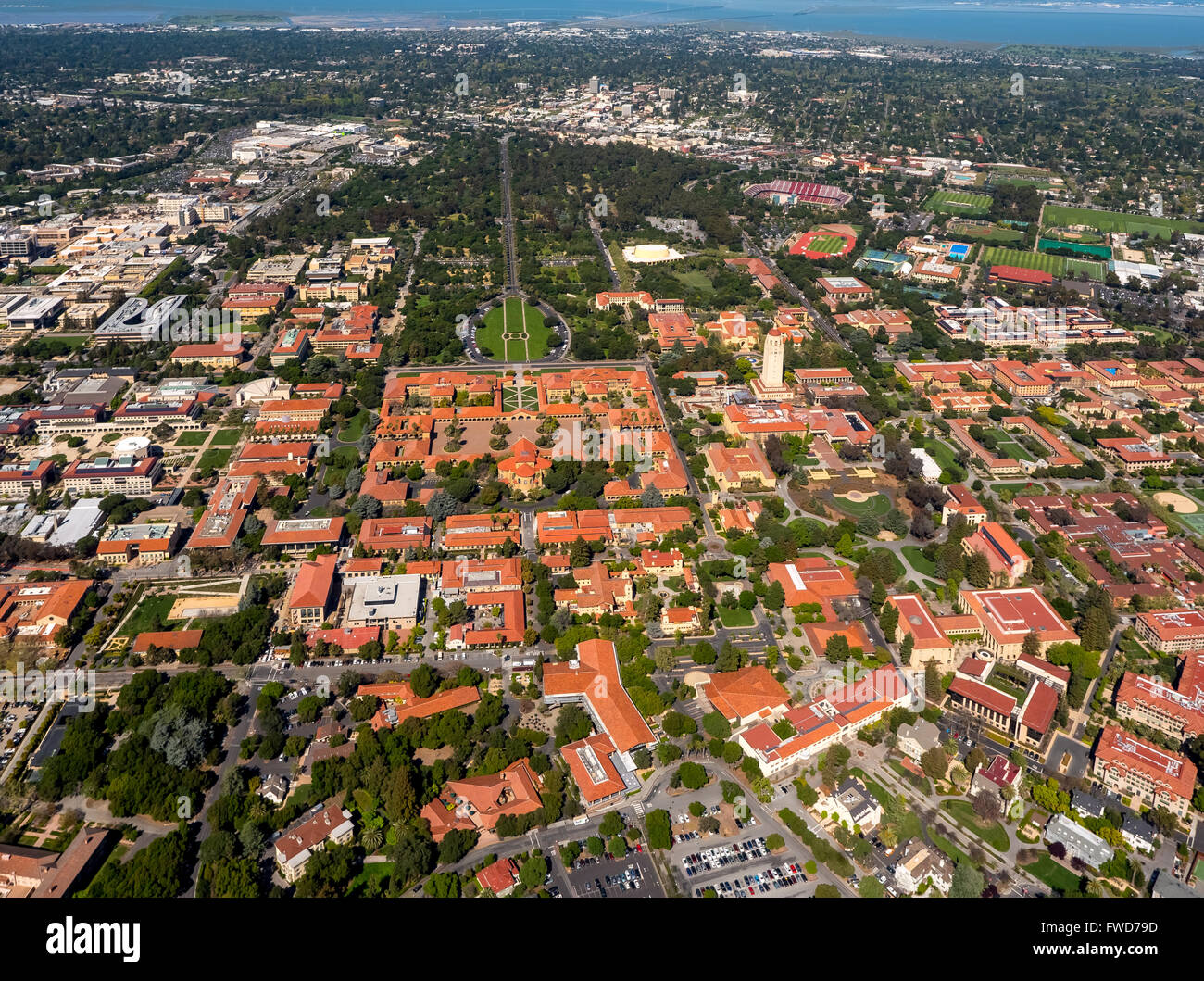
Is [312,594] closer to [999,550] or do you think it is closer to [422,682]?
[422,682]

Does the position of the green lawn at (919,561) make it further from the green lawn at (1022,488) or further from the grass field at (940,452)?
the grass field at (940,452)

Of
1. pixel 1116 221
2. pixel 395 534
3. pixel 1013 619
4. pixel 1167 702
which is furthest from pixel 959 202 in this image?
pixel 395 534

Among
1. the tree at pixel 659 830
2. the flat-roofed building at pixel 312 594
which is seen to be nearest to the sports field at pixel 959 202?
the flat-roofed building at pixel 312 594

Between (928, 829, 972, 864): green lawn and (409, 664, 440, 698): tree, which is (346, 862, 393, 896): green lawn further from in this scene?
(928, 829, 972, 864): green lawn

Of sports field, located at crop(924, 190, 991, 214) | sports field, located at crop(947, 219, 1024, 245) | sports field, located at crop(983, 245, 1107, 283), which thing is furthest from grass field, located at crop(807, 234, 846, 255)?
sports field, located at crop(924, 190, 991, 214)

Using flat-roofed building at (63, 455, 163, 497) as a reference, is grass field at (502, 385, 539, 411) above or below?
above
